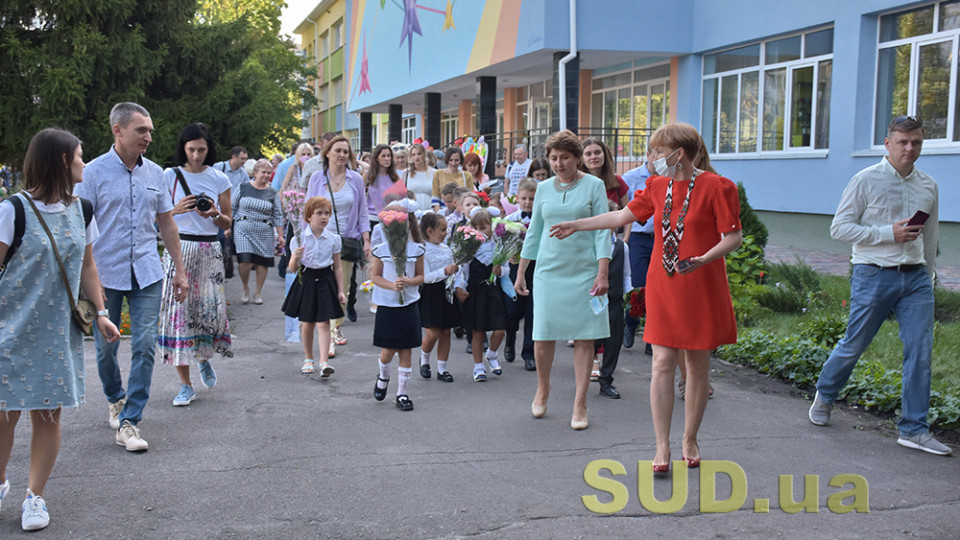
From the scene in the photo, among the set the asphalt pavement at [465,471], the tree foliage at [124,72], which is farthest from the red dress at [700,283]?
the tree foliage at [124,72]

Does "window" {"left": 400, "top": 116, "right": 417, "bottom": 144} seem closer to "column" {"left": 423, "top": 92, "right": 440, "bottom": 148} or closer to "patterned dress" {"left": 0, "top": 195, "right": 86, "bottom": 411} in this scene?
"column" {"left": 423, "top": 92, "right": 440, "bottom": 148}

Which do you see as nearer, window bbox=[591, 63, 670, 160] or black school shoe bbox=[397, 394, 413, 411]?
black school shoe bbox=[397, 394, 413, 411]

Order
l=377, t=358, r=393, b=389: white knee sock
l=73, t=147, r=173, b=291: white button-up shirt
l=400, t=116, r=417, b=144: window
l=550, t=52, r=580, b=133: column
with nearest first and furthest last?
l=73, t=147, r=173, b=291: white button-up shirt → l=377, t=358, r=393, b=389: white knee sock → l=550, t=52, r=580, b=133: column → l=400, t=116, r=417, b=144: window

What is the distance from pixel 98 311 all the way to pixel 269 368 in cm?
343

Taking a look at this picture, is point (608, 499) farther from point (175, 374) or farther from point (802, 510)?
point (175, 374)

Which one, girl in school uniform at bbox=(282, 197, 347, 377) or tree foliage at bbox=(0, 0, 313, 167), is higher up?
tree foliage at bbox=(0, 0, 313, 167)

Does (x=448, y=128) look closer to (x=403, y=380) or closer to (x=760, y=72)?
(x=760, y=72)

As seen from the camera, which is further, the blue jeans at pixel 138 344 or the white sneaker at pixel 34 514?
the blue jeans at pixel 138 344

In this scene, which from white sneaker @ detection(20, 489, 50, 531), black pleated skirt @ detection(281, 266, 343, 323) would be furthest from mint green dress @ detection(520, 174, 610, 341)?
white sneaker @ detection(20, 489, 50, 531)

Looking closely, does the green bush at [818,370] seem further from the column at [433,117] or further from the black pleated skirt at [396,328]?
the column at [433,117]

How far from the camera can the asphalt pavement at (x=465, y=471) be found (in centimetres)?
418

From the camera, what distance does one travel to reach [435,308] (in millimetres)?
7363

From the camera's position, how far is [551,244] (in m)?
6.05

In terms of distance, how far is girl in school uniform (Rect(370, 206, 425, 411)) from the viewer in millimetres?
6551
